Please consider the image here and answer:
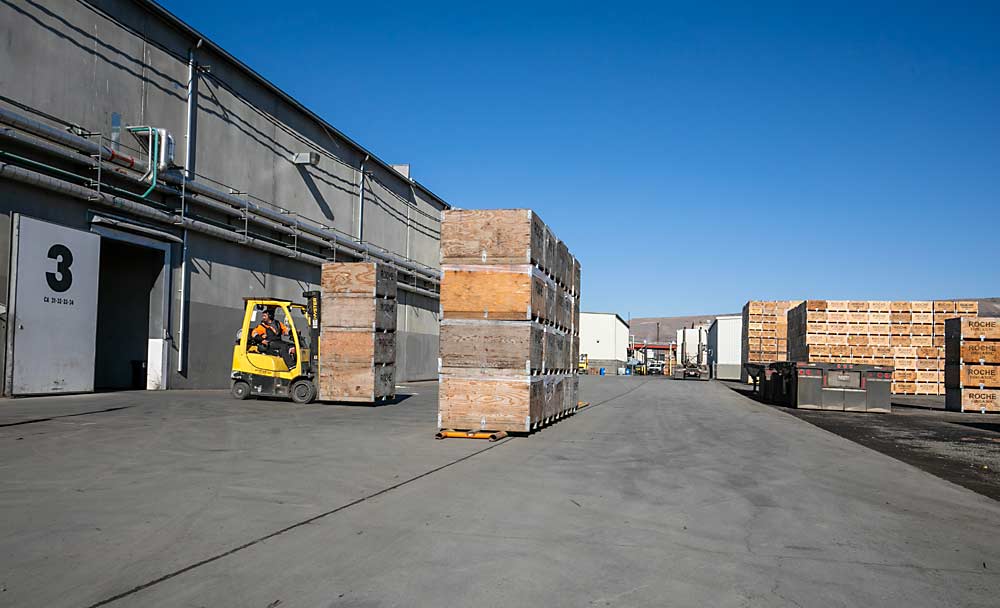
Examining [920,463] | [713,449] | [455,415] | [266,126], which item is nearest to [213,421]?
[455,415]

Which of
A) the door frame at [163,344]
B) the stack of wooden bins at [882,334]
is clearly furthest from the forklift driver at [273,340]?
the stack of wooden bins at [882,334]

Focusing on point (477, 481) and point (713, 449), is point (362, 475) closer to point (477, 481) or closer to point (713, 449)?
point (477, 481)

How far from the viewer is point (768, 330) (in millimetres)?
37094

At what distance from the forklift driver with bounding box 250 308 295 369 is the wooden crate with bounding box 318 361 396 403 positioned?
2.81 ft

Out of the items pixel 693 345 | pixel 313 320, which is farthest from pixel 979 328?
pixel 693 345

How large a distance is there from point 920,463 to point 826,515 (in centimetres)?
477

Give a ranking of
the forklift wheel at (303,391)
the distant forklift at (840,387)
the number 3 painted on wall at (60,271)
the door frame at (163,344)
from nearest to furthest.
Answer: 1. the number 3 painted on wall at (60,271)
2. the forklift wheel at (303,391)
3. the door frame at (163,344)
4. the distant forklift at (840,387)

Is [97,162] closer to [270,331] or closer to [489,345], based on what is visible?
[270,331]

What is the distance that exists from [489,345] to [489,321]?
0.35 metres

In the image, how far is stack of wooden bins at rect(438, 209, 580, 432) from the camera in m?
11.0

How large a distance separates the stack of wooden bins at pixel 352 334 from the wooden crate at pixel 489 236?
565 centimetres

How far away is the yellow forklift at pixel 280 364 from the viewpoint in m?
16.9

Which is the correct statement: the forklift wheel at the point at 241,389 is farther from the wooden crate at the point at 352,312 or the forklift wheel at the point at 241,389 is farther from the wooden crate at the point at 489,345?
the wooden crate at the point at 489,345

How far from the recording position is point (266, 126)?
23.3 meters
